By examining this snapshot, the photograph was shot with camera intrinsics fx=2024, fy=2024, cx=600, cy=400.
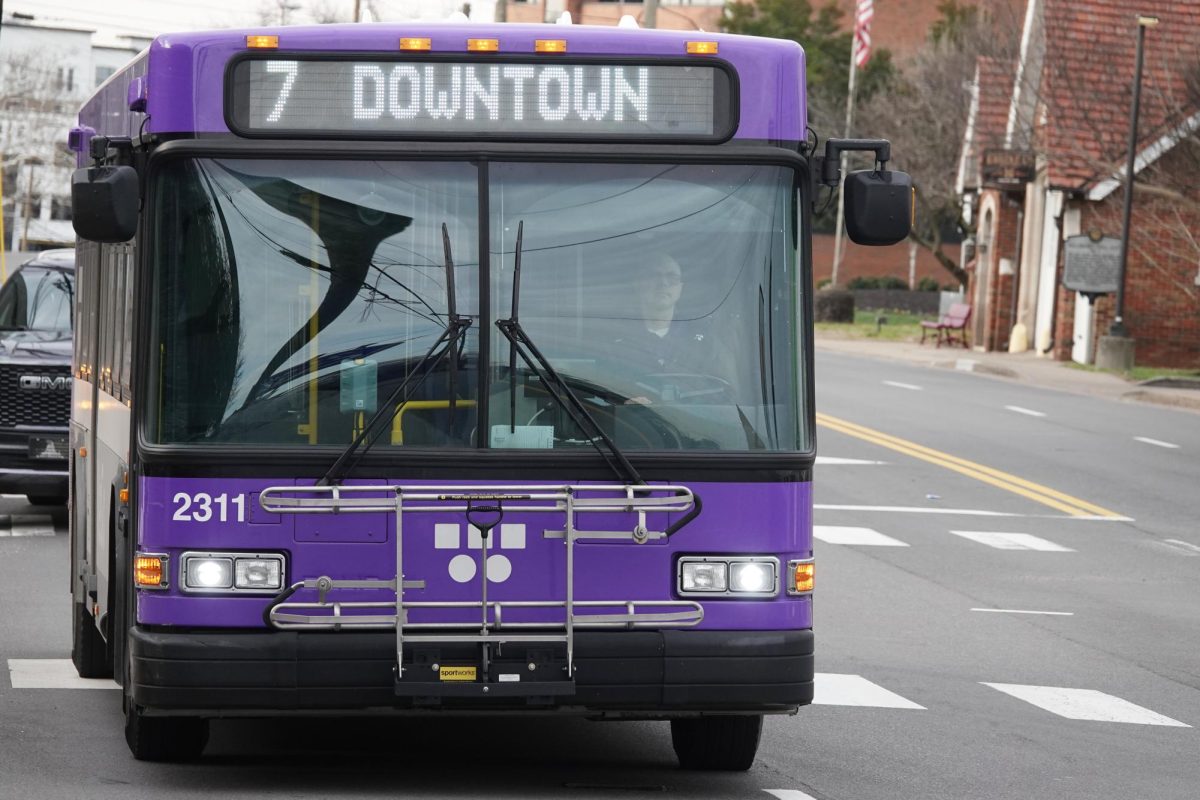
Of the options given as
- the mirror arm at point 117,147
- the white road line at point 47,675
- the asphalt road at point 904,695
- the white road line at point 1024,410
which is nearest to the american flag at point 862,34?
the white road line at point 1024,410

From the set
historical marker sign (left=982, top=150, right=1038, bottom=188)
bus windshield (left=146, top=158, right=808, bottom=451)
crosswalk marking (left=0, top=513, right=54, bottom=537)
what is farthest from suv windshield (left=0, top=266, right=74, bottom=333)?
historical marker sign (left=982, top=150, right=1038, bottom=188)

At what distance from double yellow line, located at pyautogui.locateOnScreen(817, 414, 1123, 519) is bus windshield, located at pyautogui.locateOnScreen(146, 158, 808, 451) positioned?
1281 centimetres

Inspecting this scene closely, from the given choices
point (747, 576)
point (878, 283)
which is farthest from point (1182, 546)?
point (878, 283)

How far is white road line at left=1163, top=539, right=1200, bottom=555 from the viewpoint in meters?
A: 17.0

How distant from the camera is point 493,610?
6746 millimetres

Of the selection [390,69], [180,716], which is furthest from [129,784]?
[390,69]

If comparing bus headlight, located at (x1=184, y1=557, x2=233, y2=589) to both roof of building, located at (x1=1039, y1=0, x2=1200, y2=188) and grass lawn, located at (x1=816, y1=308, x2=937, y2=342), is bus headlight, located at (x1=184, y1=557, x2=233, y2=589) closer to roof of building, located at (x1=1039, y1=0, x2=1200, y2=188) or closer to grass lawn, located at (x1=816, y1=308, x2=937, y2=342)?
roof of building, located at (x1=1039, y1=0, x2=1200, y2=188)

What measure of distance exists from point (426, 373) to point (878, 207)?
5.52 feet

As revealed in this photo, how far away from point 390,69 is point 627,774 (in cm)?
282

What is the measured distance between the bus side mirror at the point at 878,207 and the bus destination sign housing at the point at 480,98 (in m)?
0.49

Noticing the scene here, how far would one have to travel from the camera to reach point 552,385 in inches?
269

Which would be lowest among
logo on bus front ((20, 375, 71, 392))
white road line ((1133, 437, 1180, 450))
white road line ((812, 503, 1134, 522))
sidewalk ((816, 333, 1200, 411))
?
sidewalk ((816, 333, 1200, 411))

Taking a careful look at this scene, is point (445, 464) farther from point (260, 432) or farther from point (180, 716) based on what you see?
point (180, 716)

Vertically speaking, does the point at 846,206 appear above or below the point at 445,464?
above
